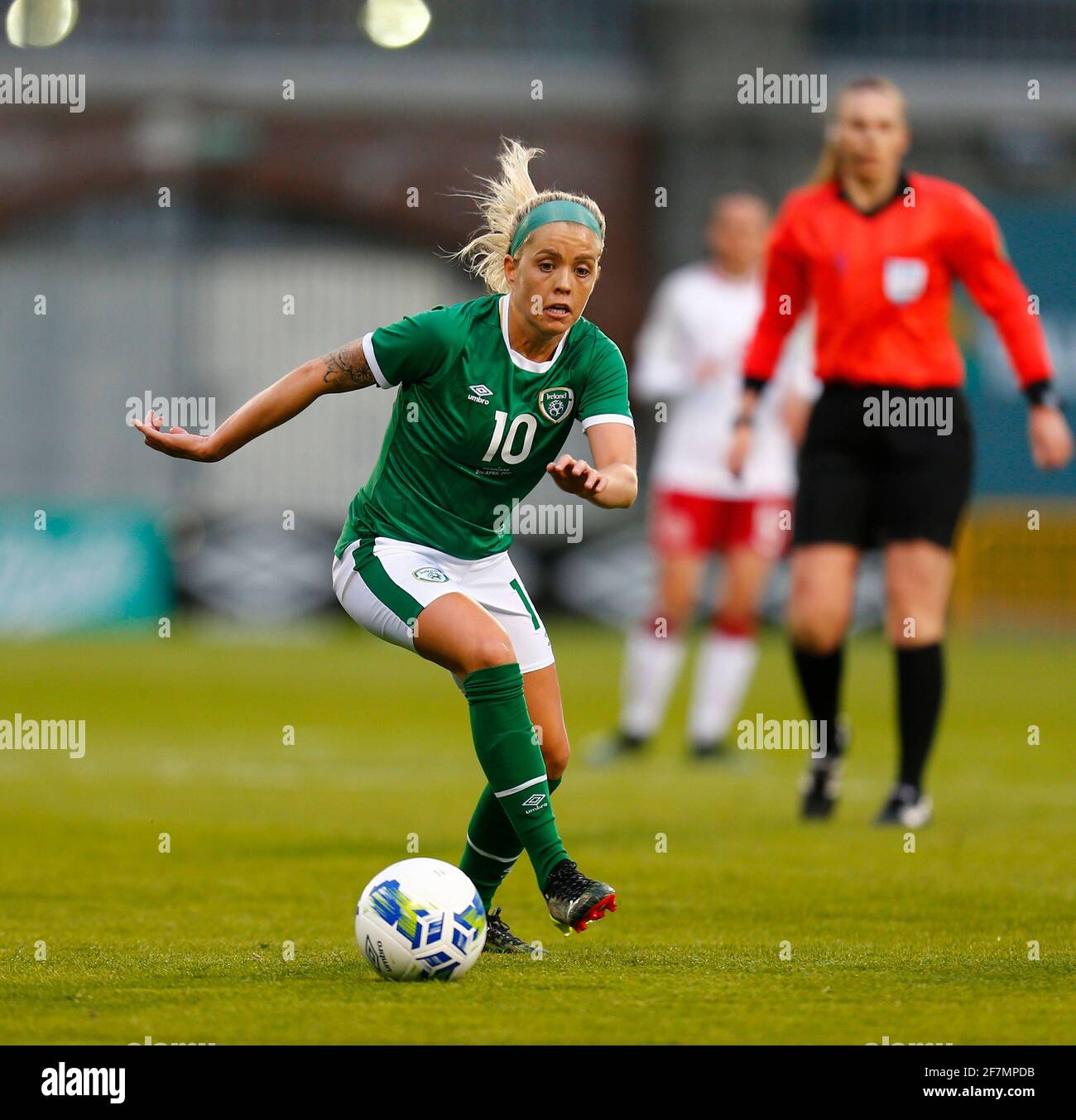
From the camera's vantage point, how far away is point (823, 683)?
8.02 meters

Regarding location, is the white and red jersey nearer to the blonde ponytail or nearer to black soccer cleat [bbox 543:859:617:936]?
the blonde ponytail

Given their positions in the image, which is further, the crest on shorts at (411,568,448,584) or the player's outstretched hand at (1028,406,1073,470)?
the player's outstretched hand at (1028,406,1073,470)

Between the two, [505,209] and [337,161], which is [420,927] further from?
[337,161]

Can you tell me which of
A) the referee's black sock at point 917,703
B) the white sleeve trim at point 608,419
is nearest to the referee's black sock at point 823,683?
the referee's black sock at point 917,703

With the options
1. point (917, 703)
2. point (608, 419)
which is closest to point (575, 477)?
point (608, 419)

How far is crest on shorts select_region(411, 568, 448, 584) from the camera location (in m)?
5.20

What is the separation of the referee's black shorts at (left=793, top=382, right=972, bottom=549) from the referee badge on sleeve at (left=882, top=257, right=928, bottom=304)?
333mm

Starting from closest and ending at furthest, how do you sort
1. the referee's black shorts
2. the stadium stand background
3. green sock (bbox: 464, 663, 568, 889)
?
green sock (bbox: 464, 663, 568, 889), the referee's black shorts, the stadium stand background

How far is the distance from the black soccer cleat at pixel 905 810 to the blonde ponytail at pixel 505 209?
301 cm

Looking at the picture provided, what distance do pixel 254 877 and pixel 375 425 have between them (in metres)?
19.4

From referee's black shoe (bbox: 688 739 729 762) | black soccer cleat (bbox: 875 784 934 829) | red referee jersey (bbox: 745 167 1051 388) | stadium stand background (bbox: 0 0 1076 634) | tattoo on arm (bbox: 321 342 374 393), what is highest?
stadium stand background (bbox: 0 0 1076 634)

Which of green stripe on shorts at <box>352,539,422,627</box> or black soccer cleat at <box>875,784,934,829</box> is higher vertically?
green stripe on shorts at <box>352,539,422,627</box>

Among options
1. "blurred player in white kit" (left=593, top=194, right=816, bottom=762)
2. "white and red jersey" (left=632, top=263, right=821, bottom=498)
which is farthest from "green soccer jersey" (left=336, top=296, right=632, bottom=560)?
"white and red jersey" (left=632, top=263, right=821, bottom=498)

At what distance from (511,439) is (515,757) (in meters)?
0.80
